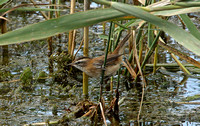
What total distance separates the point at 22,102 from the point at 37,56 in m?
1.85

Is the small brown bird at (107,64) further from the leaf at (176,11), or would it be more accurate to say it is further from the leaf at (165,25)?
the leaf at (165,25)

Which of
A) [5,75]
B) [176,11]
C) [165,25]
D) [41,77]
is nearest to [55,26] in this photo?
[165,25]

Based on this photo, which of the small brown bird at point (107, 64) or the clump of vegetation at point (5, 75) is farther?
the clump of vegetation at point (5, 75)

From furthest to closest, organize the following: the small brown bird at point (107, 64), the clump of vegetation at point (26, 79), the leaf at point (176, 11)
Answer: the clump of vegetation at point (26, 79)
the small brown bird at point (107, 64)
the leaf at point (176, 11)

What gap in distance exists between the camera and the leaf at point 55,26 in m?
2.15

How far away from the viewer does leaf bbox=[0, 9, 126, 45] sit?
2154 mm

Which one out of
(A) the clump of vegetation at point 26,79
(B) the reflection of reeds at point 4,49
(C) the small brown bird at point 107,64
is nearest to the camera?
(C) the small brown bird at point 107,64

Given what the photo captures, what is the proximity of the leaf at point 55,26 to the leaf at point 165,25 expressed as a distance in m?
0.15

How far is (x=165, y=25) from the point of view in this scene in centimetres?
231

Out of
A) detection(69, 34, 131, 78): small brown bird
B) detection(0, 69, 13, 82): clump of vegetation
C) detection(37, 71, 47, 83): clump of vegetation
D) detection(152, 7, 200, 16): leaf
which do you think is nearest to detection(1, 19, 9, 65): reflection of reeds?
detection(0, 69, 13, 82): clump of vegetation

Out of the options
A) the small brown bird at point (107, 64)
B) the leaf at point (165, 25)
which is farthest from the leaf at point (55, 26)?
the small brown bird at point (107, 64)

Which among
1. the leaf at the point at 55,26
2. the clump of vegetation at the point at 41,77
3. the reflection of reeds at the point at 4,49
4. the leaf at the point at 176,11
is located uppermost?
the leaf at the point at 176,11

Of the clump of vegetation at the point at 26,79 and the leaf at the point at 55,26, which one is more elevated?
the leaf at the point at 55,26

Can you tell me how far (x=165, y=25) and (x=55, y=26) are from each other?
769mm
